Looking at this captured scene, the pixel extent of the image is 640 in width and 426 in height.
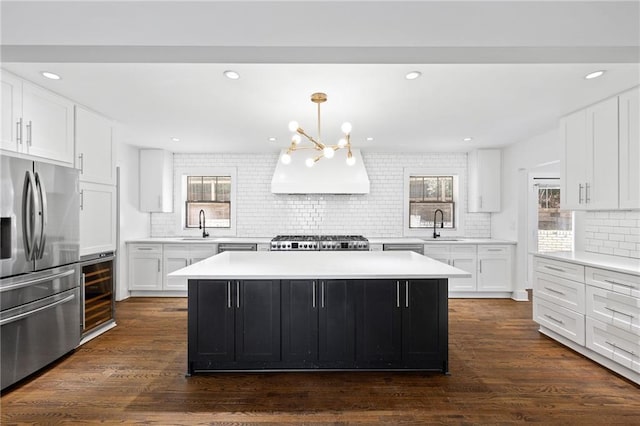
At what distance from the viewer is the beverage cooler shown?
357 cm

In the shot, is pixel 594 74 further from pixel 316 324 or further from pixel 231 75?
pixel 316 324

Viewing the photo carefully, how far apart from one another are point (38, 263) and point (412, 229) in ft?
17.1

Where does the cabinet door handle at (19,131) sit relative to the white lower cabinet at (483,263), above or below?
above

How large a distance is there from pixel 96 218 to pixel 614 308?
508 cm

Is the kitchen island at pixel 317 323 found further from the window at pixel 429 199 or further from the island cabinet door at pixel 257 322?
the window at pixel 429 199

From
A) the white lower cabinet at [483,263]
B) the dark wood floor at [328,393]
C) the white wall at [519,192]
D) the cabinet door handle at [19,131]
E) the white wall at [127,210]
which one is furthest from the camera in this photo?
the white lower cabinet at [483,263]

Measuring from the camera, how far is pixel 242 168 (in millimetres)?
6219

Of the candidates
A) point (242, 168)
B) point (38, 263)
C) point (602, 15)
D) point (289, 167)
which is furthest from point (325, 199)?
point (602, 15)

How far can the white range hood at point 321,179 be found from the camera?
5555 millimetres

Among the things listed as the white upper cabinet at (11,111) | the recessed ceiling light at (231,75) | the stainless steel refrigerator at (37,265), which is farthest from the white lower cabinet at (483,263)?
the white upper cabinet at (11,111)

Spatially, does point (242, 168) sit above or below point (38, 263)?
above

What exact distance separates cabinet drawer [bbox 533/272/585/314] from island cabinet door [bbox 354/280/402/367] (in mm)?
1854

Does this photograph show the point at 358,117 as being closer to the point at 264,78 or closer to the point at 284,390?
the point at 264,78

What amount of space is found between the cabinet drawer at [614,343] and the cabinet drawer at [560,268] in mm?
403
